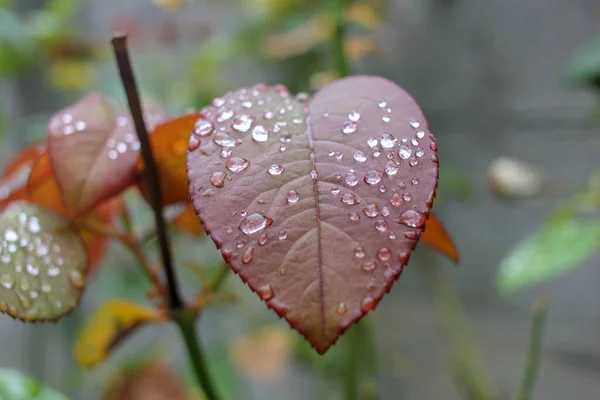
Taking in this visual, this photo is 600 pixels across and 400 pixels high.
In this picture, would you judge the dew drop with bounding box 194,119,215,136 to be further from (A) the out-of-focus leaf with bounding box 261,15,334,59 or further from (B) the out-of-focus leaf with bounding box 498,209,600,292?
(A) the out-of-focus leaf with bounding box 261,15,334,59

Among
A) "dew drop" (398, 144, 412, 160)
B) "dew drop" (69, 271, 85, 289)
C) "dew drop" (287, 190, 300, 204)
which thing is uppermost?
Result: "dew drop" (398, 144, 412, 160)

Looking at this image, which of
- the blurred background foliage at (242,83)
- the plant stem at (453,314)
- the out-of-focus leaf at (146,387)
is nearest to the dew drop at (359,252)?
the blurred background foliage at (242,83)

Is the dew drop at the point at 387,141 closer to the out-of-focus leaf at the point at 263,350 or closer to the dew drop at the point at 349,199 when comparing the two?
the dew drop at the point at 349,199

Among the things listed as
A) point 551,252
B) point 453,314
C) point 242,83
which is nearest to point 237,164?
point 551,252

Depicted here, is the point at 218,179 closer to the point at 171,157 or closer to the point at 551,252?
the point at 171,157

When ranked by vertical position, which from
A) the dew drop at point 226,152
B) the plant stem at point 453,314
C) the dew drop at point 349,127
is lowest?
the plant stem at point 453,314

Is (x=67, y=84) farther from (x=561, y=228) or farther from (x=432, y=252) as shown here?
(x=561, y=228)

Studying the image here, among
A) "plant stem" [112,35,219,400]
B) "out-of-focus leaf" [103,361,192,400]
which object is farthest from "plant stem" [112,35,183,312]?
"out-of-focus leaf" [103,361,192,400]
